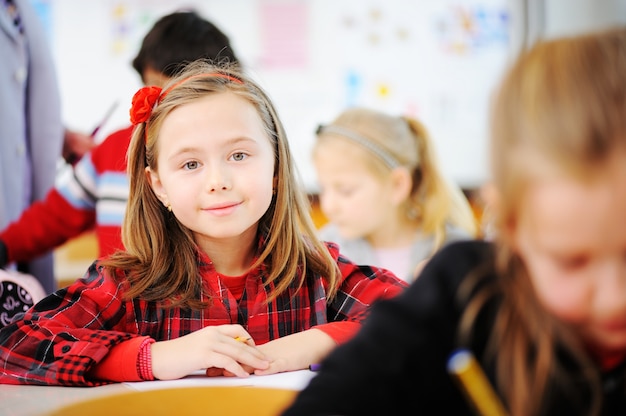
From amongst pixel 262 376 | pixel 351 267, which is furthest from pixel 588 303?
pixel 351 267

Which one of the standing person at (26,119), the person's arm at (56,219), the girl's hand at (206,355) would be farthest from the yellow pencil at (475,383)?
the standing person at (26,119)

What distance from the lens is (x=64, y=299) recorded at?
1.11 meters

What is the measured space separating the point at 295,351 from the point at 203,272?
22cm

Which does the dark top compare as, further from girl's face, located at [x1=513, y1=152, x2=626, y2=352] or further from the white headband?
the white headband

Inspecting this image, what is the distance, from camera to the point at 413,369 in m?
0.63

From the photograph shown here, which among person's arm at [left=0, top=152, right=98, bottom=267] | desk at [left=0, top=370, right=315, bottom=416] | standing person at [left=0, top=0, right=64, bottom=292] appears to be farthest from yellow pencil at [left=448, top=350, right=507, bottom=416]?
standing person at [left=0, top=0, right=64, bottom=292]

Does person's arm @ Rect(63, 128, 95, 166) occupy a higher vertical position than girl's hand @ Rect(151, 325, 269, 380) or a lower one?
higher

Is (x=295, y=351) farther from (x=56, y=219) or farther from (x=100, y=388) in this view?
(x=56, y=219)

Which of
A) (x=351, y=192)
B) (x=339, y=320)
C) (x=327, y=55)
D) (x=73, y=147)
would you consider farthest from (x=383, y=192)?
(x=327, y=55)

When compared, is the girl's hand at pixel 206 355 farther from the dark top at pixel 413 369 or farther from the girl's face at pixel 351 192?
the girl's face at pixel 351 192

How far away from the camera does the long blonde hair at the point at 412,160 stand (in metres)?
2.31

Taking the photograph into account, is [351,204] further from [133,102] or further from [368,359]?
[368,359]

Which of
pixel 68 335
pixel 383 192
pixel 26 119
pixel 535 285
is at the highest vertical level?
pixel 26 119

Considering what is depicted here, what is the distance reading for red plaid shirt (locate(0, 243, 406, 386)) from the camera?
40.1 inches
